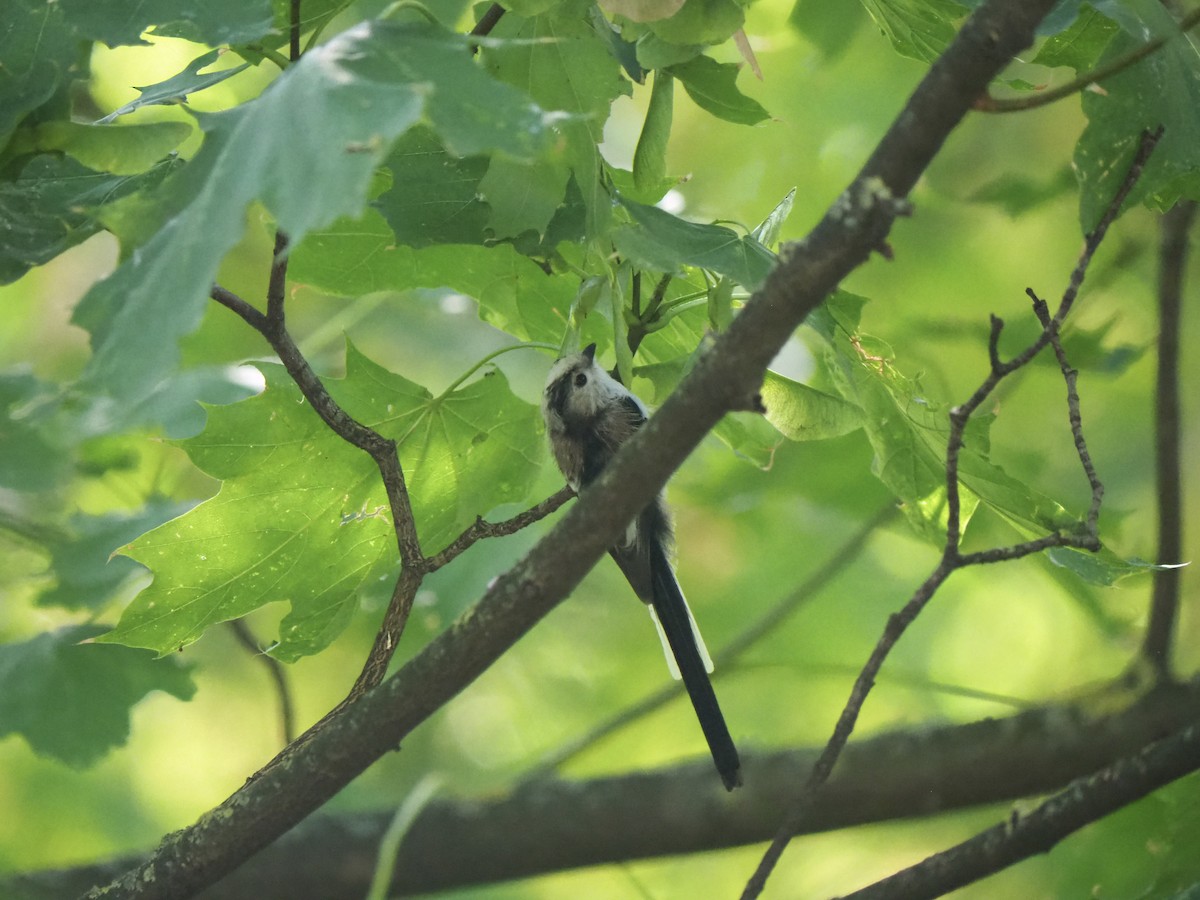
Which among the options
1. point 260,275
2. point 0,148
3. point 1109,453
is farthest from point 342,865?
point 1109,453

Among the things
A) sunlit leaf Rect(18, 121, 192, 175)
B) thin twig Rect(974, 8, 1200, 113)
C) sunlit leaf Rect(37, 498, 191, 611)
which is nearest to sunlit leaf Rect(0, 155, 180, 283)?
sunlit leaf Rect(18, 121, 192, 175)

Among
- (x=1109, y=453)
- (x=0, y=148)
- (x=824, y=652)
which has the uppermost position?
(x=0, y=148)

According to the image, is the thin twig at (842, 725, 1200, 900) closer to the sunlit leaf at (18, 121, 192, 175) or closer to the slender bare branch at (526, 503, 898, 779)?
the slender bare branch at (526, 503, 898, 779)

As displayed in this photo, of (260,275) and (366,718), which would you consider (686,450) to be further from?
(260,275)

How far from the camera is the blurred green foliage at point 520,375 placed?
5.51ft

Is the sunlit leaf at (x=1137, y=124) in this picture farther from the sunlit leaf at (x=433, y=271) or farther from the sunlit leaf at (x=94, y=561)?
the sunlit leaf at (x=94, y=561)

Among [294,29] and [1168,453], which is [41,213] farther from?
[1168,453]

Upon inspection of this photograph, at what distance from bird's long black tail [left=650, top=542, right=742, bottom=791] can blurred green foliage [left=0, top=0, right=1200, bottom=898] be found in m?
0.41

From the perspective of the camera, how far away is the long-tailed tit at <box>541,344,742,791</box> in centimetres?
246

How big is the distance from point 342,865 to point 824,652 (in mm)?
1798

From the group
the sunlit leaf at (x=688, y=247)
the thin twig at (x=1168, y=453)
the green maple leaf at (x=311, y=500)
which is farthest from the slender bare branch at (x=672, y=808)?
the sunlit leaf at (x=688, y=247)

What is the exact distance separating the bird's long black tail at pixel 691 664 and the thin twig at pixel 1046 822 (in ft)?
1.39

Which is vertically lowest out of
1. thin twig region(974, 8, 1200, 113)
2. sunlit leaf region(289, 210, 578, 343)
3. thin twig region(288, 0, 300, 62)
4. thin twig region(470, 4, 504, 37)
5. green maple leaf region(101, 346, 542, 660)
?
green maple leaf region(101, 346, 542, 660)

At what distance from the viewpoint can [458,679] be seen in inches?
69.7
